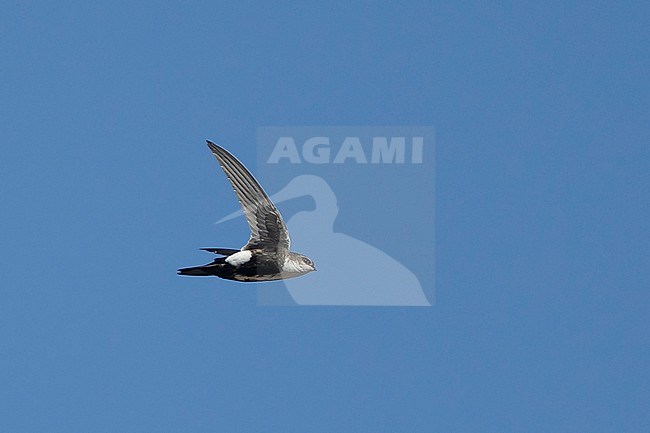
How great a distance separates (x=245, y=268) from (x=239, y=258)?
139mm

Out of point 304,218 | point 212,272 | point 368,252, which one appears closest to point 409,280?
point 368,252

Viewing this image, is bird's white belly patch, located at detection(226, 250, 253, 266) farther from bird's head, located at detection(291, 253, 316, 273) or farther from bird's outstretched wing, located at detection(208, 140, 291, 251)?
bird's head, located at detection(291, 253, 316, 273)

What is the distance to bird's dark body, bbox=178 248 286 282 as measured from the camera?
17.1 metres

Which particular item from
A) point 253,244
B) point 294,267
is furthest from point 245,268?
point 294,267

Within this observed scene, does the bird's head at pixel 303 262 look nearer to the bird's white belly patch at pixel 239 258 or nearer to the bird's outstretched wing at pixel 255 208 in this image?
the bird's outstretched wing at pixel 255 208

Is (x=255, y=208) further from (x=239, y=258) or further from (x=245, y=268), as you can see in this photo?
(x=245, y=268)

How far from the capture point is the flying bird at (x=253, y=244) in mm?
16938

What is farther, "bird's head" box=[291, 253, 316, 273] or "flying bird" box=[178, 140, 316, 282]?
"bird's head" box=[291, 253, 316, 273]

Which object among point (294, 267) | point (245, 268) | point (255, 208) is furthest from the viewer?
point (294, 267)

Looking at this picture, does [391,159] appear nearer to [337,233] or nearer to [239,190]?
[337,233]

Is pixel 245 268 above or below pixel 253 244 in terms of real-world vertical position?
below

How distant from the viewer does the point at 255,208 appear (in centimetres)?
1703

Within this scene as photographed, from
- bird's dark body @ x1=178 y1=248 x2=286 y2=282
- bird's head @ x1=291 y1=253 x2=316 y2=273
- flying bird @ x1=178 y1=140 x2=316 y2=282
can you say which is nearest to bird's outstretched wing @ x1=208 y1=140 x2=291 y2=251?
flying bird @ x1=178 y1=140 x2=316 y2=282

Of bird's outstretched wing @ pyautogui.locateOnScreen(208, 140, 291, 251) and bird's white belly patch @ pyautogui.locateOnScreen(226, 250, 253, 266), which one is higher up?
bird's outstretched wing @ pyautogui.locateOnScreen(208, 140, 291, 251)
